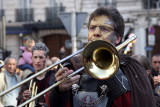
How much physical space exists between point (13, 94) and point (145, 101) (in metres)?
4.66

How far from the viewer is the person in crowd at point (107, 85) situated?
3.61m

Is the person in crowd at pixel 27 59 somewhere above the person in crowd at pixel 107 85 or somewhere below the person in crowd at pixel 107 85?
below

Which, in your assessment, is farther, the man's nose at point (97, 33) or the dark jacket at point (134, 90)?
the man's nose at point (97, 33)

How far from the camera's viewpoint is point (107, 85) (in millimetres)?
3654

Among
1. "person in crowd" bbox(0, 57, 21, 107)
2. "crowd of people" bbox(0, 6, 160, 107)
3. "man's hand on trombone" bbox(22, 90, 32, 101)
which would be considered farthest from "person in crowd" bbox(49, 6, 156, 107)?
"person in crowd" bbox(0, 57, 21, 107)

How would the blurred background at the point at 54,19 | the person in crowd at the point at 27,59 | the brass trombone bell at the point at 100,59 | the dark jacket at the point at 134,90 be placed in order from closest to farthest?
the brass trombone bell at the point at 100,59 < the dark jacket at the point at 134,90 < the person in crowd at the point at 27,59 < the blurred background at the point at 54,19

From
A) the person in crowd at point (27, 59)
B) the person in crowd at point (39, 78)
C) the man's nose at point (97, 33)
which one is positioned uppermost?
the man's nose at point (97, 33)

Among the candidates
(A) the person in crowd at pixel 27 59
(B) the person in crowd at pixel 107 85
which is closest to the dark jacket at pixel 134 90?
(B) the person in crowd at pixel 107 85

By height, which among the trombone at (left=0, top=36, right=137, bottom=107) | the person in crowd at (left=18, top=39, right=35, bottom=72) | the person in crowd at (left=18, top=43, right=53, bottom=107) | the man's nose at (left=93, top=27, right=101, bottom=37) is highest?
the man's nose at (left=93, top=27, right=101, bottom=37)

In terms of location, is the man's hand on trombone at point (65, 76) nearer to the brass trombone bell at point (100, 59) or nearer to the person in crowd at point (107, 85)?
the person in crowd at point (107, 85)

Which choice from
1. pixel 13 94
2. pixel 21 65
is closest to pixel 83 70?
pixel 13 94

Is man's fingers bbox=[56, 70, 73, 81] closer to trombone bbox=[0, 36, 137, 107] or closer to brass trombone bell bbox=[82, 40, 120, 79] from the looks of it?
trombone bbox=[0, 36, 137, 107]

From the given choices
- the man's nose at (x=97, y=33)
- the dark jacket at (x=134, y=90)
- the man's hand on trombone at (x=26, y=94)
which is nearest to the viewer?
the dark jacket at (x=134, y=90)

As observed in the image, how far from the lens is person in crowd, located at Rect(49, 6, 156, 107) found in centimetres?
361
